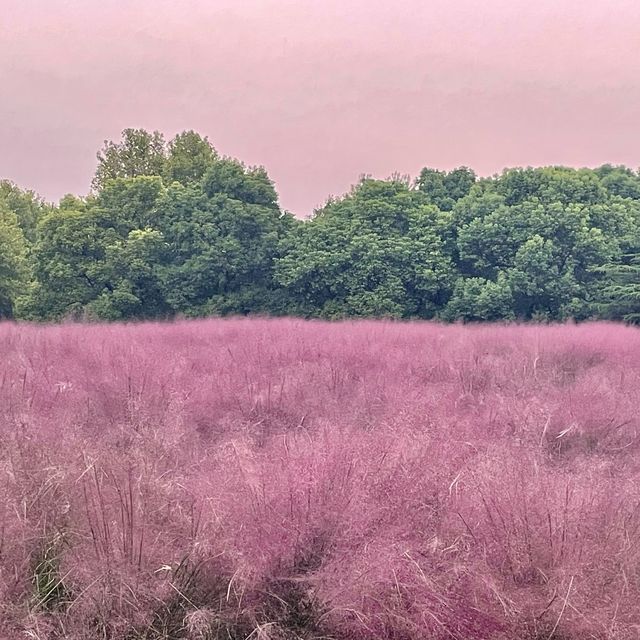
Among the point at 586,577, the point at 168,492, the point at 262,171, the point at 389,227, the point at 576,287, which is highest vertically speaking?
the point at 262,171

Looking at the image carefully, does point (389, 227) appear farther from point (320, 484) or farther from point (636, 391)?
point (320, 484)

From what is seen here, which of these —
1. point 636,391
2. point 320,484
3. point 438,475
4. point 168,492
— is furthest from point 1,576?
point 636,391

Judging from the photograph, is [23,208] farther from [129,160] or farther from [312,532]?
[312,532]

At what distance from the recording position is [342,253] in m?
21.5

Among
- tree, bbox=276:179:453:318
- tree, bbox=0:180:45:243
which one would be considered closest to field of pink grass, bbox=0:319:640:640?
tree, bbox=276:179:453:318

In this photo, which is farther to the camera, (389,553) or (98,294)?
(98,294)

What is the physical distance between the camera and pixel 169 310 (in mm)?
22703

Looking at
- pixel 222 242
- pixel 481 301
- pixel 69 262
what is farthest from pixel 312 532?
pixel 69 262

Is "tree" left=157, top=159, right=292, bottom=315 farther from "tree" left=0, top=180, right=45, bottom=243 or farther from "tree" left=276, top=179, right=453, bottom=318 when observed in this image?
"tree" left=0, top=180, right=45, bottom=243

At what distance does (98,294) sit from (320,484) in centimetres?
2012

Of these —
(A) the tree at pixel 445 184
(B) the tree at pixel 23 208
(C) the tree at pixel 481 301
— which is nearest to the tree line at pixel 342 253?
(C) the tree at pixel 481 301

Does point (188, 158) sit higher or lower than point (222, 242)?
higher

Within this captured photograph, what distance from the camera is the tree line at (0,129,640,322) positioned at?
20875 millimetres

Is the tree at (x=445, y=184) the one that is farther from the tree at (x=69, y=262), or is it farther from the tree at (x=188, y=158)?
the tree at (x=69, y=262)
